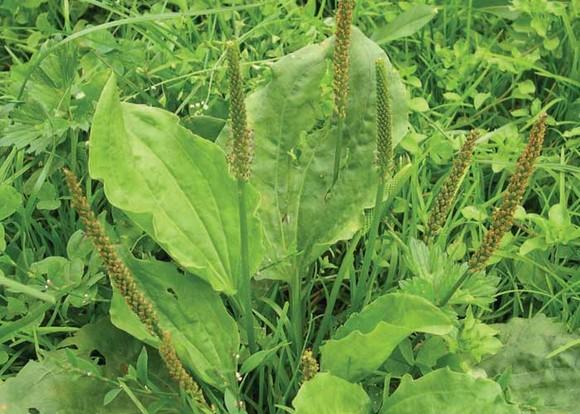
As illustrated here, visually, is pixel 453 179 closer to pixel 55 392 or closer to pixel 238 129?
pixel 238 129

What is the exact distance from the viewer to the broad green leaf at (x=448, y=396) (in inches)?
69.4

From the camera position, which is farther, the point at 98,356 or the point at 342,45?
the point at 98,356

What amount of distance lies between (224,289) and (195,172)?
0.96ft

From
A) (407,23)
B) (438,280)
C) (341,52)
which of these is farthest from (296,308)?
(407,23)

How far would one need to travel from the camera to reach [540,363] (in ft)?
6.64

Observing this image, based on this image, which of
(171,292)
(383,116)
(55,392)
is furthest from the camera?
(171,292)

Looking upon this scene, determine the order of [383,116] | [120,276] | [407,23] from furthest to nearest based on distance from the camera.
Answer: [407,23]
[383,116]
[120,276]

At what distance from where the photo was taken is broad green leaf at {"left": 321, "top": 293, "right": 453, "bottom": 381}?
5.73 feet

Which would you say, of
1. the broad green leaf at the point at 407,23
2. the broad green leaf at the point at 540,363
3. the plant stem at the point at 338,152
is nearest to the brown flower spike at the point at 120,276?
the plant stem at the point at 338,152

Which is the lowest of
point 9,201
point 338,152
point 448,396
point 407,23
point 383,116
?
point 448,396

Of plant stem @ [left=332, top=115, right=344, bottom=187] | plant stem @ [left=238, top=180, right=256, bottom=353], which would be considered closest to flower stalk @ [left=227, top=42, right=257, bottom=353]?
plant stem @ [left=238, top=180, right=256, bottom=353]

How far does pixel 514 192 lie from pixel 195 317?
79cm

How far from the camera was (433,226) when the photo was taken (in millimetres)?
1815

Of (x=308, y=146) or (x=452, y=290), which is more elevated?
(x=308, y=146)
